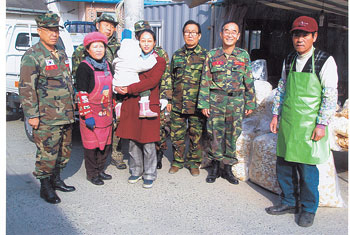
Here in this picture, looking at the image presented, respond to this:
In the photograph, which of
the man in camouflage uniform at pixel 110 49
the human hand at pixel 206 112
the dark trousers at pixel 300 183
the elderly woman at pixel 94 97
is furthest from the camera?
the man in camouflage uniform at pixel 110 49

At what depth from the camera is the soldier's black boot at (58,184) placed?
3879 mm

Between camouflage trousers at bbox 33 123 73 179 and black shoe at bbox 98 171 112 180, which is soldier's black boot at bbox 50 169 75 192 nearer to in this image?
camouflage trousers at bbox 33 123 73 179

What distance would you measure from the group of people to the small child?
11 millimetres

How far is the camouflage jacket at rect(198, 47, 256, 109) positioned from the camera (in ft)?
13.3

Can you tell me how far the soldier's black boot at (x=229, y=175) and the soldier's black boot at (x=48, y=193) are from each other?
2061 mm

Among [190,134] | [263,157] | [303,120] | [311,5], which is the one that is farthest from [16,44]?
[311,5]

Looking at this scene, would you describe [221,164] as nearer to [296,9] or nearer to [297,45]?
[297,45]

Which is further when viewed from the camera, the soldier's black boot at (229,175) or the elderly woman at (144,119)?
the soldier's black boot at (229,175)

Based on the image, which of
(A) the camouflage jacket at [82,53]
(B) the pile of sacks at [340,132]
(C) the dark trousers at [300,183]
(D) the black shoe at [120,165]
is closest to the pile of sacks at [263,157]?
(B) the pile of sacks at [340,132]

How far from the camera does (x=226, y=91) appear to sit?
160 inches

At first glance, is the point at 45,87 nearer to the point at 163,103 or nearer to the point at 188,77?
the point at 163,103

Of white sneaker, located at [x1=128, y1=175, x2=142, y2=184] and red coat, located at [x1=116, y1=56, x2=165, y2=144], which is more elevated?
red coat, located at [x1=116, y1=56, x2=165, y2=144]

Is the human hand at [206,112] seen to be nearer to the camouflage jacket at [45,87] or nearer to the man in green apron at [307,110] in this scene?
the man in green apron at [307,110]

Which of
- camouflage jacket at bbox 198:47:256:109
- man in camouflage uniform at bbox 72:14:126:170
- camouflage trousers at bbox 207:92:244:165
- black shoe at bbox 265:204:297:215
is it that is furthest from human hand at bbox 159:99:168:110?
black shoe at bbox 265:204:297:215
